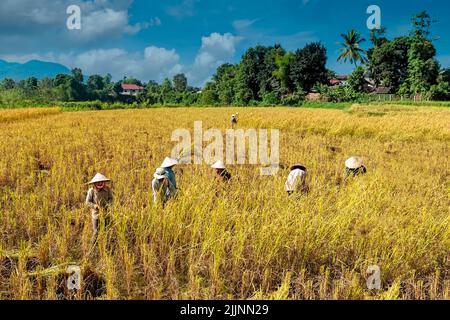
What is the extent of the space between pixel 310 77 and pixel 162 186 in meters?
48.7

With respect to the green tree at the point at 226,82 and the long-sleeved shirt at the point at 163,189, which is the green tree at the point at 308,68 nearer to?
the green tree at the point at 226,82

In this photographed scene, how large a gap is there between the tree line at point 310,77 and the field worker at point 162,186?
40.4 meters

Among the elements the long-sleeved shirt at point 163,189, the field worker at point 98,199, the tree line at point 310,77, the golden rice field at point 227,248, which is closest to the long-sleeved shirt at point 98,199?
the field worker at point 98,199

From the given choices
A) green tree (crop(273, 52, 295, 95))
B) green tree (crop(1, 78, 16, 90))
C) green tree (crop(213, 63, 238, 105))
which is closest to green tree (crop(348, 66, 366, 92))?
green tree (crop(273, 52, 295, 95))

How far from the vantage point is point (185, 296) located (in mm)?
2490

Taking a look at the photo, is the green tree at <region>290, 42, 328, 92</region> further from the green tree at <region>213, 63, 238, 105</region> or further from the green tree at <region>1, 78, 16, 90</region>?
the green tree at <region>1, 78, 16, 90</region>

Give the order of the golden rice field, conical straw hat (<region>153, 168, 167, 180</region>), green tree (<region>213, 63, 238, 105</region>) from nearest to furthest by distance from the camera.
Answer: the golden rice field, conical straw hat (<region>153, 168, 167, 180</region>), green tree (<region>213, 63, 238, 105</region>)

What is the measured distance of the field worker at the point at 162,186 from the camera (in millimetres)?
3855

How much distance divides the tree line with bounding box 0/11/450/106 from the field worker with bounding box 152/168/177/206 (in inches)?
1589

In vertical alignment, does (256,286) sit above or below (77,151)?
below

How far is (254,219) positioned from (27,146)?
7.32 m

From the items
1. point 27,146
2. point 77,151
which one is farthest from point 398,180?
point 27,146

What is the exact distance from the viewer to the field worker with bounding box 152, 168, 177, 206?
3.86m

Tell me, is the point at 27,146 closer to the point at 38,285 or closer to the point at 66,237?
the point at 66,237
